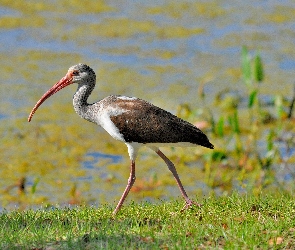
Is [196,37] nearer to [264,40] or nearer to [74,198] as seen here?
[264,40]

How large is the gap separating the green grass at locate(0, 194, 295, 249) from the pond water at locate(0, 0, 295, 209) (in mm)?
2318

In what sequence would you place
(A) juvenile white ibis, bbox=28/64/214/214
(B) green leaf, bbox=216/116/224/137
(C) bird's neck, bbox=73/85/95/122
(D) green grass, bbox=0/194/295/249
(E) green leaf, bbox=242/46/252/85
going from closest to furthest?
(D) green grass, bbox=0/194/295/249 → (A) juvenile white ibis, bbox=28/64/214/214 → (C) bird's neck, bbox=73/85/95/122 → (B) green leaf, bbox=216/116/224/137 → (E) green leaf, bbox=242/46/252/85

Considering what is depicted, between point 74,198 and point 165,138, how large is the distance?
2960 mm

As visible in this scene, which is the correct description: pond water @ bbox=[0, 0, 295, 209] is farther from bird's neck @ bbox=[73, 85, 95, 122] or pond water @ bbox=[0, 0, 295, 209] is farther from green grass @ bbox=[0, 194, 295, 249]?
green grass @ bbox=[0, 194, 295, 249]

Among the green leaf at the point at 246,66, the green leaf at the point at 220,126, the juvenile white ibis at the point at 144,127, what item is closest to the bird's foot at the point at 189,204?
the juvenile white ibis at the point at 144,127

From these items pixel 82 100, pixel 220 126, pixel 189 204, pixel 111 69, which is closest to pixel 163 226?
pixel 189 204

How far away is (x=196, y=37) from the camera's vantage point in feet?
49.9

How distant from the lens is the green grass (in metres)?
5.82

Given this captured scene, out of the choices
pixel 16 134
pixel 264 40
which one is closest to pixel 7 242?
pixel 16 134

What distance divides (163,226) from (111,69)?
7511 millimetres

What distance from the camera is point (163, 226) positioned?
6.39 meters

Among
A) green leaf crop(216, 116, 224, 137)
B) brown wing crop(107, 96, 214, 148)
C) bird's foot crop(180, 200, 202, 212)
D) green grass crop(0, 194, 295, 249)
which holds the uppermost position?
green leaf crop(216, 116, 224, 137)

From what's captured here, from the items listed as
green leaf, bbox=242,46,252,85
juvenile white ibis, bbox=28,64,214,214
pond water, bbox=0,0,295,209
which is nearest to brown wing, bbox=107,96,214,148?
juvenile white ibis, bbox=28,64,214,214

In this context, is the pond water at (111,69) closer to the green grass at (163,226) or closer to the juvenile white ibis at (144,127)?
the juvenile white ibis at (144,127)
